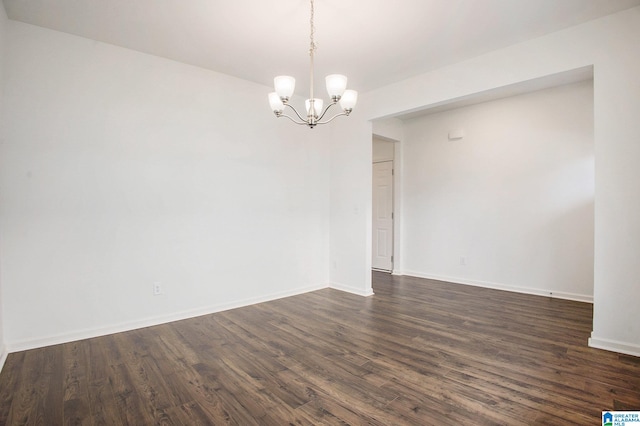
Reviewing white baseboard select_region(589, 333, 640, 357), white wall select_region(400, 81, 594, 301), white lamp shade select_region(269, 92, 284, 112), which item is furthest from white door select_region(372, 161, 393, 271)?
white lamp shade select_region(269, 92, 284, 112)

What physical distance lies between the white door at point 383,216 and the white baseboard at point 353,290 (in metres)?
1.64

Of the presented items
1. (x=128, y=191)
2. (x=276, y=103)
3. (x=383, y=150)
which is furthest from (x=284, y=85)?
(x=383, y=150)

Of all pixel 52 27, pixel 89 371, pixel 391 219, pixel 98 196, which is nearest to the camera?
pixel 89 371

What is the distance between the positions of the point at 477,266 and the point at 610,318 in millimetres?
2442

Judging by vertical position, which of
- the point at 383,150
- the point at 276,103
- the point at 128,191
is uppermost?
the point at 383,150

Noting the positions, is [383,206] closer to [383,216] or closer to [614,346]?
[383,216]

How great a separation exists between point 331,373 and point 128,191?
103 inches

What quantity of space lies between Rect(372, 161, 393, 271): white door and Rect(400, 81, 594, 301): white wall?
301 mm

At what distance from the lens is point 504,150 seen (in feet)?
16.4

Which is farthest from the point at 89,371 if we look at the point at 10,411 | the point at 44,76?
the point at 44,76

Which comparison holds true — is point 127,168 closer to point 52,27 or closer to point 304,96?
point 52,27

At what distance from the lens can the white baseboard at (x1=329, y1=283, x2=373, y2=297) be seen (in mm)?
4715

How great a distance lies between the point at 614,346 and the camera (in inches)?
110

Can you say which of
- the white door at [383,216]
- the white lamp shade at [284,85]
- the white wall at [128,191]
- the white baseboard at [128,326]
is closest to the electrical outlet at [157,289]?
the white wall at [128,191]
